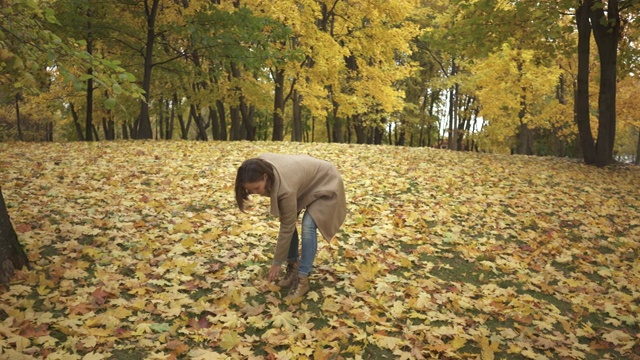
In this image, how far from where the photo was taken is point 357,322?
3879mm

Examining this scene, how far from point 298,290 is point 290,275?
0.32 m

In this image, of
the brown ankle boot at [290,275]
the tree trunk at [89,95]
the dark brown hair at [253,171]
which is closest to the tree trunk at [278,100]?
the tree trunk at [89,95]

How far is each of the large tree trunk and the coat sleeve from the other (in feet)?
8.16

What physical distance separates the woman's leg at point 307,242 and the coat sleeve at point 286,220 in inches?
9.1

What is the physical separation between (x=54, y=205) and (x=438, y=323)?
543 centimetres

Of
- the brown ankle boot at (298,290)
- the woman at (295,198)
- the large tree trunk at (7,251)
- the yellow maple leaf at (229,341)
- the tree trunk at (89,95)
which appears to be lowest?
the yellow maple leaf at (229,341)

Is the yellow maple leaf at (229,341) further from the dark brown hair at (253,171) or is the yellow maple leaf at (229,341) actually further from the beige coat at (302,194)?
the dark brown hair at (253,171)

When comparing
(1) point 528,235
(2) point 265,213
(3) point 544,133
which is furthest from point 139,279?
(3) point 544,133

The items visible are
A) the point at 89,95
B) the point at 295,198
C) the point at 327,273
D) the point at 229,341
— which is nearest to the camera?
the point at 229,341

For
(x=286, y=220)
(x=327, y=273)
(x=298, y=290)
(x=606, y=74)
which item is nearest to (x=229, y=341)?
(x=298, y=290)

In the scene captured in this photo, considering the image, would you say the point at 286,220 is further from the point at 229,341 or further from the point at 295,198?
the point at 229,341

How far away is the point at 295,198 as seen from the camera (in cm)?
366

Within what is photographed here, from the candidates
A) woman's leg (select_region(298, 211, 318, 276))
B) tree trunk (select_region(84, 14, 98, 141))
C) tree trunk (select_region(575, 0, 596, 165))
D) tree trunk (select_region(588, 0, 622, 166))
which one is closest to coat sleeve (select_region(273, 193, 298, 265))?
woman's leg (select_region(298, 211, 318, 276))

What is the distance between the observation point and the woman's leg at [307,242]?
13.1ft
